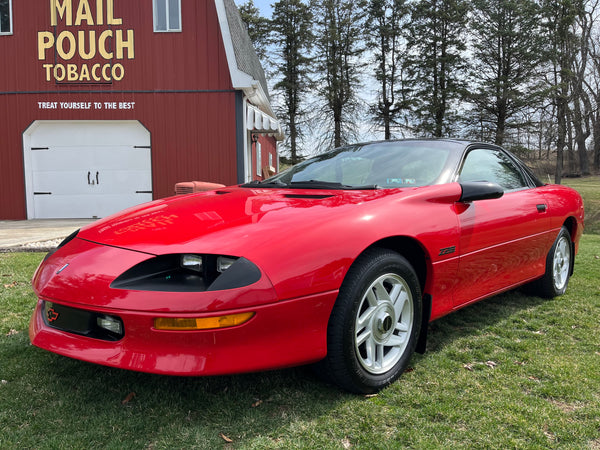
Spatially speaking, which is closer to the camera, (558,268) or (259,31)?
(558,268)

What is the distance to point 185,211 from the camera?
7.89ft

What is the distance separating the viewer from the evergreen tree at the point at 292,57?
28.6 m

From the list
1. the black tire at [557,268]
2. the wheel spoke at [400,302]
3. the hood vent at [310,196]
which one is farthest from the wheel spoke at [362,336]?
the black tire at [557,268]

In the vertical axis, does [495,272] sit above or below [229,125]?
below

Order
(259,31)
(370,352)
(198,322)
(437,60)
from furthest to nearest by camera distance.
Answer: (259,31), (437,60), (370,352), (198,322)

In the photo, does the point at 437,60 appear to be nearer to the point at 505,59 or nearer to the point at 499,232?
the point at 505,59

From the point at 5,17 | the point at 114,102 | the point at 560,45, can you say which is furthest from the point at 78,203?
the point at 560,45

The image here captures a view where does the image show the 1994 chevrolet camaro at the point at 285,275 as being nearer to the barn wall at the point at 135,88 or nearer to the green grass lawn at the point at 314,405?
the green grass lawn at the point at 314,405

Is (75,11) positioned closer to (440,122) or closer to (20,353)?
(20,353)

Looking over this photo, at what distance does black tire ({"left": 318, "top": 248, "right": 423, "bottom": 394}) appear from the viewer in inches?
77.8

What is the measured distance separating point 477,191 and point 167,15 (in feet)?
32.2

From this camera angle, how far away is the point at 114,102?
10500mm

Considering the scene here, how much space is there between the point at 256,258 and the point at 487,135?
25349mm

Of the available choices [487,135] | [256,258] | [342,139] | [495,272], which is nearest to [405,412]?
[256,258]
